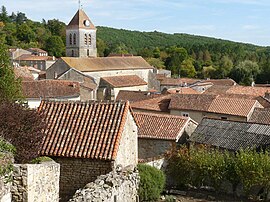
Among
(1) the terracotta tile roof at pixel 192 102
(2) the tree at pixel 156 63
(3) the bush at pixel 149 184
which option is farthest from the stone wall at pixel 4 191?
(2) the tree at pixel 156 63

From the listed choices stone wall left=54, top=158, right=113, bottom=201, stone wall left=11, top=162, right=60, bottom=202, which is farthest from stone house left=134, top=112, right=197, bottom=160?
stone wall left=11, top=162, right=60, bottom=202

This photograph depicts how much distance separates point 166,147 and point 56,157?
11.7m

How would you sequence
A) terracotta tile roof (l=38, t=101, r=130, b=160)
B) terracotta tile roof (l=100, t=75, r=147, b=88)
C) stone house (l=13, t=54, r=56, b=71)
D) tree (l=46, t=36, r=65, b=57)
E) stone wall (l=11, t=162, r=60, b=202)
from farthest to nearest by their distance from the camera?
tree (l=46, t=36, r=65, b=57) < stone house (l=13, t=54, r=56, b=71) < terracotta tile roof (l=100, t=75, r=147, b=88) < terracotta tile roof (l=38, t=101, r=130, b=160) < stone wall (l=11, t=162, r=60, b=202)

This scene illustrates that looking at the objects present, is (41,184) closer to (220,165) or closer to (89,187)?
(89,187)

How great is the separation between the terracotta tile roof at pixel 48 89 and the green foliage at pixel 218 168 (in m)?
15.6

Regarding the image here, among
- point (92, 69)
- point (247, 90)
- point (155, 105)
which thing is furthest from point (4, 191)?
point (92, 69)

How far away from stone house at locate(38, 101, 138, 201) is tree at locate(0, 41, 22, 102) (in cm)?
632

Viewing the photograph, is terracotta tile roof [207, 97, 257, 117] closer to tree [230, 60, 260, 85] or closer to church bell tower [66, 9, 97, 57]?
church bell tower [66, 9, 97, 57]

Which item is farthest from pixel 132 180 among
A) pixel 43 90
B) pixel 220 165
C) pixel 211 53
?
pixel 211 53

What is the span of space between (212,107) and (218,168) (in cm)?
1521

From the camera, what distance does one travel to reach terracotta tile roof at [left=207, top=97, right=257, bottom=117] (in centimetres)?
3175

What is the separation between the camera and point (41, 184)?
9.47m

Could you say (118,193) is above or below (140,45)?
below

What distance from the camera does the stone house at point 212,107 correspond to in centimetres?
3184
